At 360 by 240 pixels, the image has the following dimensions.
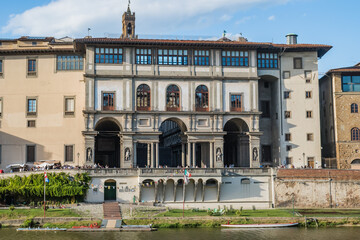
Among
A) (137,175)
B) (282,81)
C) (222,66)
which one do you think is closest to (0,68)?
(137,175)

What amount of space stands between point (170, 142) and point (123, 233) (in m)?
41.4

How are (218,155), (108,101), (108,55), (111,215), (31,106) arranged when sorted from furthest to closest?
(31,106) → (218,155) → (108,55) → (108,101) → (111,215)

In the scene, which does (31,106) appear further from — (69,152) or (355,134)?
(355,134)

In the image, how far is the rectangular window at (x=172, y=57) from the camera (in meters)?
67.9

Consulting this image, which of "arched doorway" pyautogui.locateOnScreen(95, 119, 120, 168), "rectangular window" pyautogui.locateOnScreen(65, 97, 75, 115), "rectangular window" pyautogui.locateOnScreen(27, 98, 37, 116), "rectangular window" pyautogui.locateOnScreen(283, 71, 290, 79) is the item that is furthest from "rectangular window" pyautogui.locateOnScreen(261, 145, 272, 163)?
"rectangular window" pyautogui.locateOnScreen(27, 98, 37, 116)

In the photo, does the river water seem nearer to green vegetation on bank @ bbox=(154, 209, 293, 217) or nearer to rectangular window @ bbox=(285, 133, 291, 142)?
green vegetation on bank @ bbox=(154, 209, 293, 217)

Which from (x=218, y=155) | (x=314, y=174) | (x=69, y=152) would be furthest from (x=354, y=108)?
(x=69, y=152)

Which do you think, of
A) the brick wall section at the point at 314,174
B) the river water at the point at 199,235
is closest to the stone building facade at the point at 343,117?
the brick wall section at the point at 314,174

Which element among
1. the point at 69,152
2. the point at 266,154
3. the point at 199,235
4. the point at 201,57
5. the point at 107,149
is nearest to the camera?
the point at 199,235

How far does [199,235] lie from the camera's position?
49.4 metres

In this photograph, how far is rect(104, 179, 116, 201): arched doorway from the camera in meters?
62.1

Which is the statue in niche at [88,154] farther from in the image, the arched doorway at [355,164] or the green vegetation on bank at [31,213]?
the arched doorway at [355,164]

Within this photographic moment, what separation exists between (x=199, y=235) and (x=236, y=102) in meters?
24.2

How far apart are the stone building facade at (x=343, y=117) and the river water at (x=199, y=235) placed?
19.7 m
